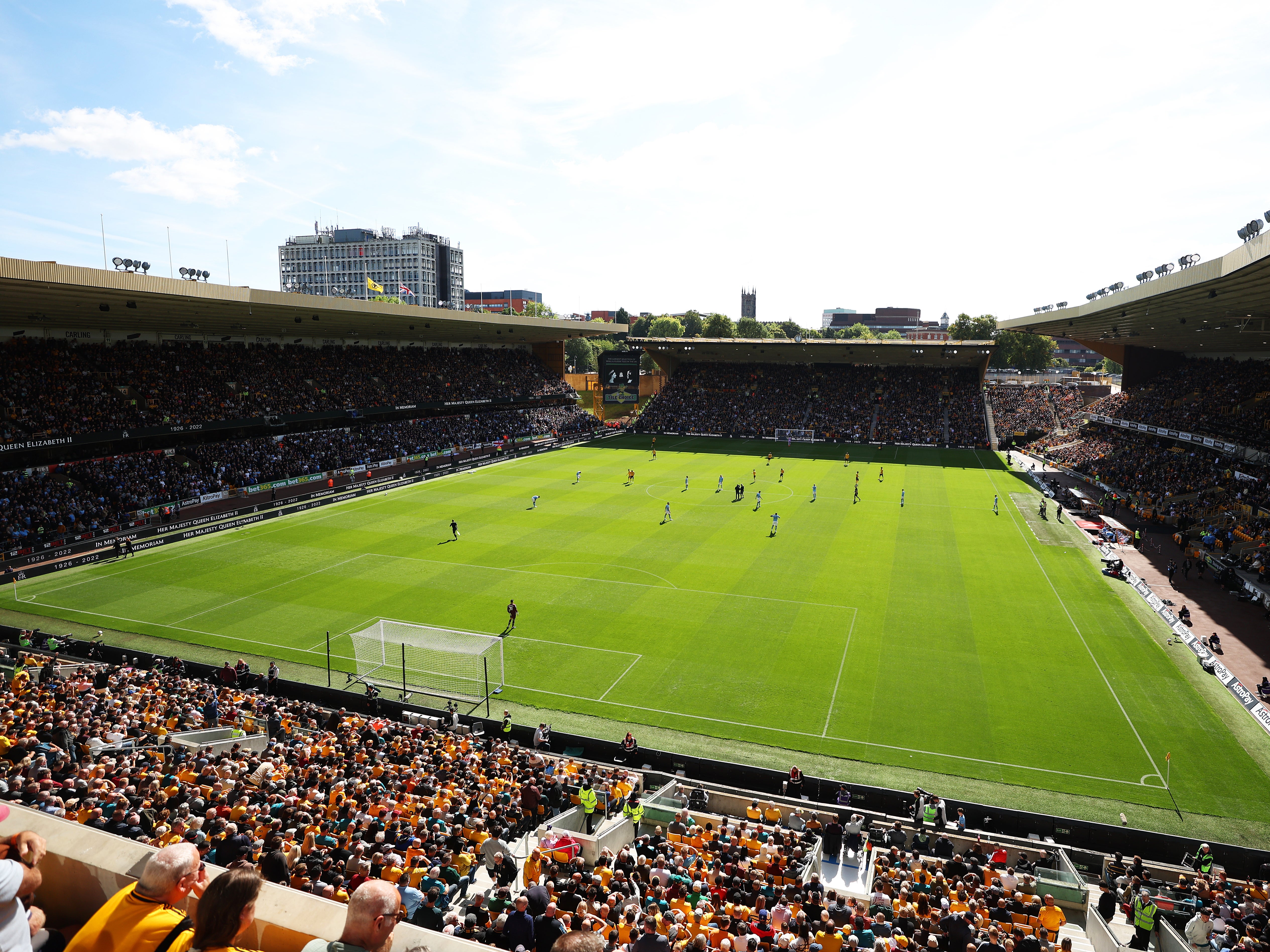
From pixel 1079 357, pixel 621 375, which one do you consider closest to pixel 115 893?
pixel 621 375

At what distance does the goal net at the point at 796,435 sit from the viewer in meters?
80.1

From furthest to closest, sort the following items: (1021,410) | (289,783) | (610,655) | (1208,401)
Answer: (1021,410) < (1208,401) < (610,655) < (289,783)

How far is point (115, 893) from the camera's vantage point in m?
4.04

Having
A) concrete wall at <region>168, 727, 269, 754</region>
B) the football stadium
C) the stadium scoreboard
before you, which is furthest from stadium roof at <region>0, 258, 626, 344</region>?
concrete wall at <region>168, 727, 269, 754</region>

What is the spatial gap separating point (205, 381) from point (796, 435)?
56465 mm

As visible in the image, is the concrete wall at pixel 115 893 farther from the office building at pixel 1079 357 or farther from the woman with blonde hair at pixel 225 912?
the office building at pixel 1079 357

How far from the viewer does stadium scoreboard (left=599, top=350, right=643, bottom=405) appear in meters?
83.2

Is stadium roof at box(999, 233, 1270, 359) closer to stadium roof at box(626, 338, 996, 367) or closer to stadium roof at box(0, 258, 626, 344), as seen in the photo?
stadium roof at box(626, 338, 996, 367)

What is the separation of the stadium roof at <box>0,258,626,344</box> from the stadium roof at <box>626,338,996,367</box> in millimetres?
21011

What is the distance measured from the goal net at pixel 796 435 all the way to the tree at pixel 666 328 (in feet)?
278

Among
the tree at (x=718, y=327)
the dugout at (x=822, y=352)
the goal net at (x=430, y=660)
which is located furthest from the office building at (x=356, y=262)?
the goal net at (x=430, y=660)

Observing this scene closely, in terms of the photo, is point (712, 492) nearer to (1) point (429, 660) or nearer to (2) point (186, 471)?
(1) point (429, 660)

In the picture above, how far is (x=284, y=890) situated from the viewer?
388 centimetres

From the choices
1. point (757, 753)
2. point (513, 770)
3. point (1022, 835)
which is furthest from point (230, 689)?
point (1022, 835)
